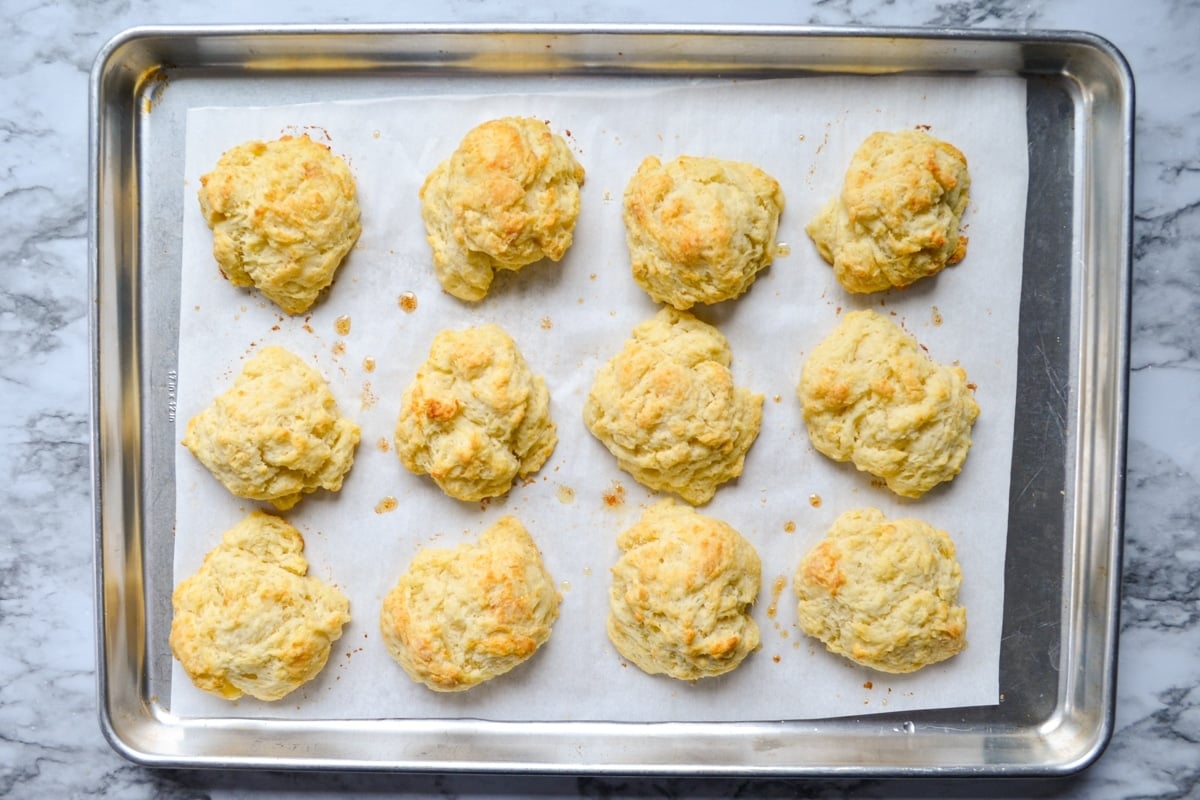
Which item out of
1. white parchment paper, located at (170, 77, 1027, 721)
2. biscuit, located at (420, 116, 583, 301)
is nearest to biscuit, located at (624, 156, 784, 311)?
white parchment paper, located at (170, 77, 1027, 721)

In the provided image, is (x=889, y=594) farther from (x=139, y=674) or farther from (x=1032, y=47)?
(x=139, y=674)

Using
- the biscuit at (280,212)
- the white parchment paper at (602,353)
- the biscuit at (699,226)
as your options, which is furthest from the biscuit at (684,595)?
the biscuit at (280,212)

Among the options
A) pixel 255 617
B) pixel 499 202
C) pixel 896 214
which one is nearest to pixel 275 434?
pixel 255 617

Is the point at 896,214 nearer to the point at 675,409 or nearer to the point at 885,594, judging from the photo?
the point at 675,409

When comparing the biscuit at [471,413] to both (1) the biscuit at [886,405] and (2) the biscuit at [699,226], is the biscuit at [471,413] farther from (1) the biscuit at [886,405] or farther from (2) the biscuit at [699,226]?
(1) the biscuit at [886,405]

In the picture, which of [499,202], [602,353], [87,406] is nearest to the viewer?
[499,202]

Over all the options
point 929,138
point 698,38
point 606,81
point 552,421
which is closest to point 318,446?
point 552,421
